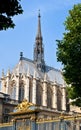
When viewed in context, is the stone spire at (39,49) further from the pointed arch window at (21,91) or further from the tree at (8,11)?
the tree at (8,11)

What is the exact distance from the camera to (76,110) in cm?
8319

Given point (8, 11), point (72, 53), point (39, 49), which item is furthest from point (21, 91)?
point (8, 11)

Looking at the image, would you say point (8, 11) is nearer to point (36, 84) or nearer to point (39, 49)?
point (36, 84)

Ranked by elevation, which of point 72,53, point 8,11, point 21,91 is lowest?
point 8,11

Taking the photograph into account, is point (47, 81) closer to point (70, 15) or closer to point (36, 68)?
point (36, 68)

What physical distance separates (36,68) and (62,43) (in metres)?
72.1

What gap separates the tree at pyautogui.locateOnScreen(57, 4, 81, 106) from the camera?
25.6 meters

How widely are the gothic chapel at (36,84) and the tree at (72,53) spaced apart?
53.7m

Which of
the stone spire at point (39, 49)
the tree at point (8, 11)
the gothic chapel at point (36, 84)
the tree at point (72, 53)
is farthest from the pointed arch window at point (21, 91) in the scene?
the tree at point (8, 11)

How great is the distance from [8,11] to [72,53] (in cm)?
1359

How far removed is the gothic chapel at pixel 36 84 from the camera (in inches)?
3403

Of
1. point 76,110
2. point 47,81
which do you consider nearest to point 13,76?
point 47,81

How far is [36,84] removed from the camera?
8881cm

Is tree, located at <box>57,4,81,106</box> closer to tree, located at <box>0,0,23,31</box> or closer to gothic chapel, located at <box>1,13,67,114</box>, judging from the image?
tree, located at <box>0,0,23,31</box>
